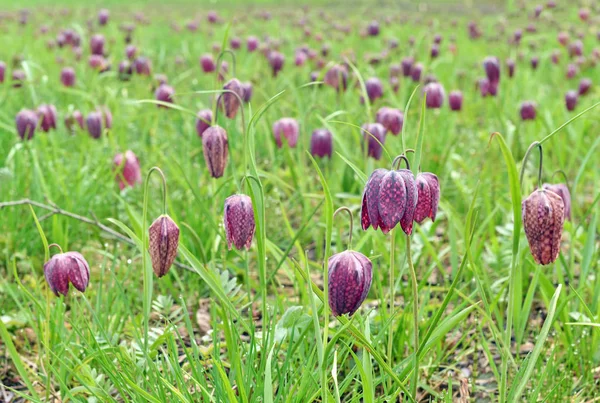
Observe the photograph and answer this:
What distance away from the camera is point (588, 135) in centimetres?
387

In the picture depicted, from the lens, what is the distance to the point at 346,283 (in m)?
1.29

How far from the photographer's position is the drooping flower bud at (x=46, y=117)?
2.95m

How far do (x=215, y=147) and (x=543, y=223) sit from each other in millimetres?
842

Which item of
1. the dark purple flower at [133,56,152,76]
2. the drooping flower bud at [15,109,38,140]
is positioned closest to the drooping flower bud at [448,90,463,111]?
the dark purple flower at [133,56,152,76]

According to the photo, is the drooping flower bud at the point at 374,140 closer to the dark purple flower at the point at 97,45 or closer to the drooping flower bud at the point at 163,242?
the drooping flower bud at the point at 163,242

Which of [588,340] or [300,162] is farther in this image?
[300,162]

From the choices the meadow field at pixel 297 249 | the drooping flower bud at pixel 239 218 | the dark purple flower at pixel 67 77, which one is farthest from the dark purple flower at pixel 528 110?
the dark purple flower at pixel 67 77

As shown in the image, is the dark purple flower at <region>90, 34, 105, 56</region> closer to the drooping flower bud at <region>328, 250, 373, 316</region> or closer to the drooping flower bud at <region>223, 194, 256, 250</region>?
the drooping flower bud at <region>223, 194, 256, 250</region>

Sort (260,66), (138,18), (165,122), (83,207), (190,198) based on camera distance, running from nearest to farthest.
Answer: (83,207)
(190,198)
(165,122)
(260,66)
(138,18)

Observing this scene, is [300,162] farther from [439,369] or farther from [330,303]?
[330,303]

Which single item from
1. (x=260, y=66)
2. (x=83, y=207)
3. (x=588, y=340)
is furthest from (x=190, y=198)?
(x=260, y=66)

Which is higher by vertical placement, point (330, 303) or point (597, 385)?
point (330, 303)

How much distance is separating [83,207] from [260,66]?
12.3 feet

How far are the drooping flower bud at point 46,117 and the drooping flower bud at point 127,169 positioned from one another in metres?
0.45
